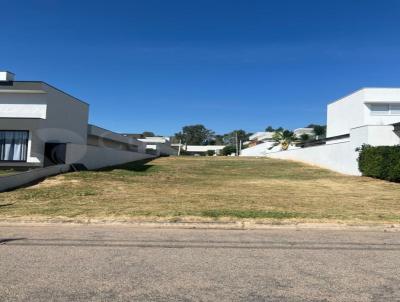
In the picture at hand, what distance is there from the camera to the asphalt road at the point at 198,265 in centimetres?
481

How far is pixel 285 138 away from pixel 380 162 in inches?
1276

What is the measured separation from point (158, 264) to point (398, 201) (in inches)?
419

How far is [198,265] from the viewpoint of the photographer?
6027 mm

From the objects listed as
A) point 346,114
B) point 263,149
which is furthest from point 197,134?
point 346,114

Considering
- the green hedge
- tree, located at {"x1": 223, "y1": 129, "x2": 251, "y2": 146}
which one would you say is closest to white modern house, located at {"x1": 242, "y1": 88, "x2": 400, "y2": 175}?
the green hedge

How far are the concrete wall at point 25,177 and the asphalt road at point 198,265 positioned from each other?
7.22 meters

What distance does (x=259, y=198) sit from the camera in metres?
14.0

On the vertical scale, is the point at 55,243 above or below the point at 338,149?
below

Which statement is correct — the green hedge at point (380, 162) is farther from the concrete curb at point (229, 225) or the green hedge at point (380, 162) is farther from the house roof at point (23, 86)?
the house roof at point (23, 86)

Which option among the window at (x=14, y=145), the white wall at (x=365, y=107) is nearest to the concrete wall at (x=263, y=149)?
the white wall at (x=365, y=107)

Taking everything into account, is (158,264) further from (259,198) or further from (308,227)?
(259,198)

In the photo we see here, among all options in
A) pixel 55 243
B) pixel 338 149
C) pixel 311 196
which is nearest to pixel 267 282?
pixel 55 243

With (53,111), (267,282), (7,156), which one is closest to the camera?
(267,282)

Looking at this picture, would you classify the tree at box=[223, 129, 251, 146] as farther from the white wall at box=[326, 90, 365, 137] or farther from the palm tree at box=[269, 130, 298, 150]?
the white wall at box=[326, 90, 365, 137]
